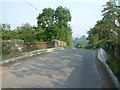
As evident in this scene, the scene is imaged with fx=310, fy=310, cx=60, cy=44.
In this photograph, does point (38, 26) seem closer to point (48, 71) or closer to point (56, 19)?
point (56, 19)

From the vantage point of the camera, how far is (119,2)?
1552cm

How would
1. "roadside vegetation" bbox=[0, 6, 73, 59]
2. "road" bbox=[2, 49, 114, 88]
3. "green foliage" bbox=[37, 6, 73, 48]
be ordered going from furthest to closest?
"green foliage" bbox=[37, 6, 73, 48] < "roadside vegetation" bbox=[0, 6, 73, 59] < "road" bbox=[2, 49, 114, 88]

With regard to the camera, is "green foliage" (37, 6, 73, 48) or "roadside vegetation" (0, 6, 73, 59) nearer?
"roadside vegetation" (0, 6, 73, 59)

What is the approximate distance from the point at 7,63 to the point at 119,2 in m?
8.03

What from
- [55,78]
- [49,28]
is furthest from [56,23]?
[55,78]

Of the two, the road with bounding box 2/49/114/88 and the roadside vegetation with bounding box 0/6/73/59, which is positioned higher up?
the roadside vegetation with bounding box 0/6/73/59

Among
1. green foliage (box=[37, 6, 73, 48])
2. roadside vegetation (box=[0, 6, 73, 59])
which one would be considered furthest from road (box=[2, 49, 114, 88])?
green foliage (box=[37, 6, 73, 48])

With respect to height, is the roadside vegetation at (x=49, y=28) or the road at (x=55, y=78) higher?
the roadside vegetation at (x=49, y=28)

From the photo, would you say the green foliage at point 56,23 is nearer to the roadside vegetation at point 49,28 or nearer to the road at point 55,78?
the roadside vegetation at point 49,28

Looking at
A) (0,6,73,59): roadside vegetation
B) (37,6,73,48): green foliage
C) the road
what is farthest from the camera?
(37,6,73,48): green foliage

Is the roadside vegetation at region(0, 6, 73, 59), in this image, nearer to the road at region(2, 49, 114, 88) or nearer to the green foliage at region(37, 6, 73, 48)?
the green foliage at region(37, 6, 73, 48)

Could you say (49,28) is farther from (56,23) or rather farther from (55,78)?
(55,78)

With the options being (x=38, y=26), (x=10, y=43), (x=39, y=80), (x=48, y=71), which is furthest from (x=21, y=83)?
(x=38, y=26)

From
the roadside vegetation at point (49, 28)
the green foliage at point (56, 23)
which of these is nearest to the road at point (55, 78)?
the roadside vegetation at point (49, 28)
